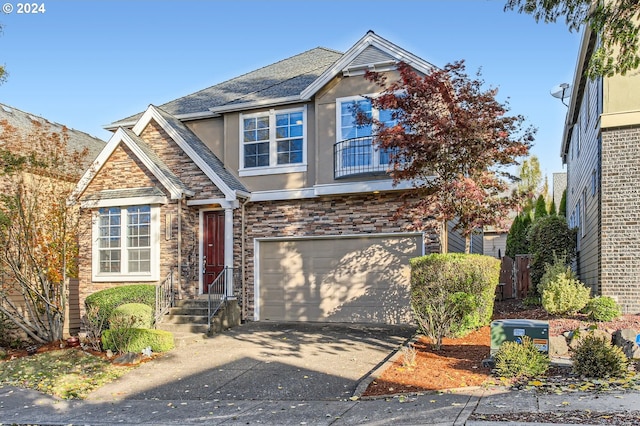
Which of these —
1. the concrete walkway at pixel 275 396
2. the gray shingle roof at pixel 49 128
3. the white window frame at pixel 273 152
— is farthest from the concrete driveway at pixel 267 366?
the gray shingle roof at pixel 49 128

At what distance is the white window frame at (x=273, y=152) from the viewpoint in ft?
50.8

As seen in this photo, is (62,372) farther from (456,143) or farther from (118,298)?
(456,143)

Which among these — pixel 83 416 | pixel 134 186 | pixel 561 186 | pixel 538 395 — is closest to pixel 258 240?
pixel 134 186

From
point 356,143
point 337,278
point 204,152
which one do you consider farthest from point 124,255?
point 356,143

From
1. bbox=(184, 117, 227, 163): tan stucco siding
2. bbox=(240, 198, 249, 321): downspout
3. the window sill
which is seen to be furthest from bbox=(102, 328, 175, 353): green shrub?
bbox=(184, 117, 227, 163): tan stucco siding

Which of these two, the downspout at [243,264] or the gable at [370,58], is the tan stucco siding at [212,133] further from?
the gable at [370,58]

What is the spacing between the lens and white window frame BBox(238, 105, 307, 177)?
15.5 metres

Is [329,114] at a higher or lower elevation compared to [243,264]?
higher

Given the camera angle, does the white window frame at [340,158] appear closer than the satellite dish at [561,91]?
Yes

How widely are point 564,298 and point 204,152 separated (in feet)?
31.5

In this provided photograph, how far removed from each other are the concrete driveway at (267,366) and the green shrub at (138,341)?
342 mm

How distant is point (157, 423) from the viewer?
7516mm

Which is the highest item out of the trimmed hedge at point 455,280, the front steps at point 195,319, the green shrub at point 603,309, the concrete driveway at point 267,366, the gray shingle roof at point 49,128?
the gray shingle roof at point 49,128

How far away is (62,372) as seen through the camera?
1095 centimetres
